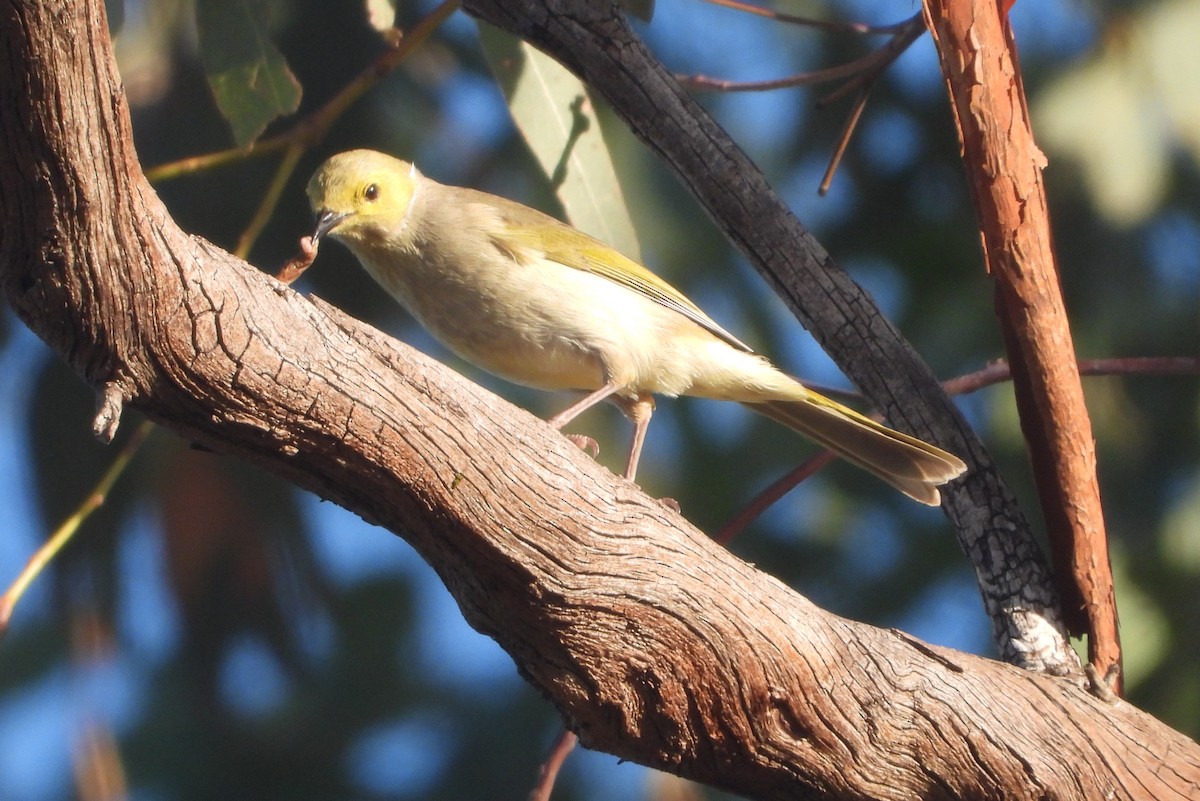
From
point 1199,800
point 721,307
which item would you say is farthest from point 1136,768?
point 721,307

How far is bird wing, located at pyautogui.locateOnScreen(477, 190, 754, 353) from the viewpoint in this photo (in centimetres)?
292

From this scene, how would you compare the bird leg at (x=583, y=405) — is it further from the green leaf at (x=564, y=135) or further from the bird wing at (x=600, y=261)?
the green leaf at (x=564, y=135)

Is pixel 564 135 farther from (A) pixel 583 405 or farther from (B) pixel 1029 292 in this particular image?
(B) pixel 1029 292

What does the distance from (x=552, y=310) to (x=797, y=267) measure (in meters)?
0.54

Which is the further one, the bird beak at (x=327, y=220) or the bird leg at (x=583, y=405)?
the bird beak at (x=327, y=220)

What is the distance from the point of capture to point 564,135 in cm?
317

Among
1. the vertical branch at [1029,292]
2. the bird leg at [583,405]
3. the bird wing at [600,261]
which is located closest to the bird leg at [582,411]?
the bird leg at [583,405]

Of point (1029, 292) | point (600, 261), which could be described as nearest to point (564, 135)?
point (600, 261)

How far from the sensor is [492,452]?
179cm

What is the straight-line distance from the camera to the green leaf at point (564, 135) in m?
3.10

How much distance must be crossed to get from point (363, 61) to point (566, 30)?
175 cm

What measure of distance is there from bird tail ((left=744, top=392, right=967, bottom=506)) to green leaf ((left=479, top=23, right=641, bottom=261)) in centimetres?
54

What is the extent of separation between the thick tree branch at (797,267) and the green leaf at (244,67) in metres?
0.49

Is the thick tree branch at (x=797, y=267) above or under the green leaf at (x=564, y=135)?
under
